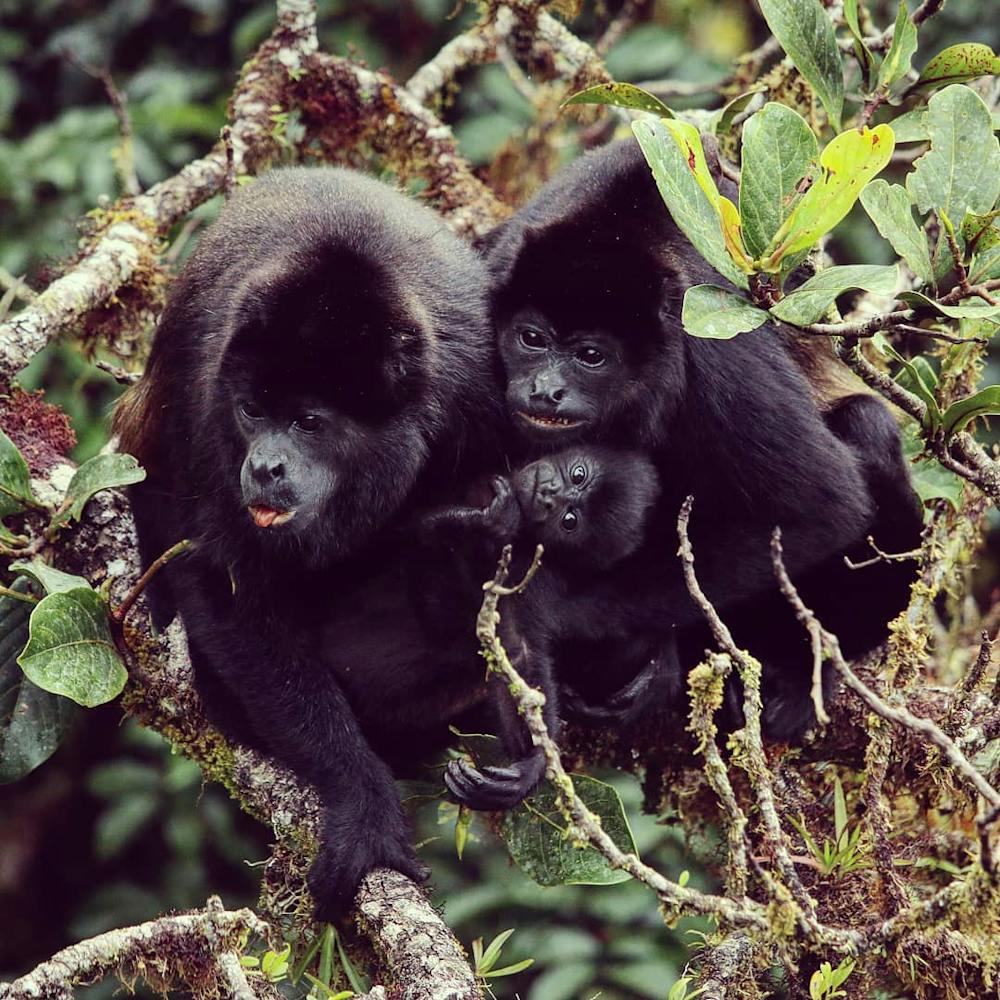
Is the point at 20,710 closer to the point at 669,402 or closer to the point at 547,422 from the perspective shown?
the point at 547,422

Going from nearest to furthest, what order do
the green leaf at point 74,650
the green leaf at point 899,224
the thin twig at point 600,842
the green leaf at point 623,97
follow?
1. the thin twig at point 600,842
2. the green leaf at point 899,224
3. the green leaf at point 74,650
4. the green leaf at point 623,97

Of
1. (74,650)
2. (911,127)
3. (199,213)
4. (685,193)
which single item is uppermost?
(685,193)

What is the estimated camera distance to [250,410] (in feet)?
11.0

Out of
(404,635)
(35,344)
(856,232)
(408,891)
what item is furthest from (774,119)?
(856,232)

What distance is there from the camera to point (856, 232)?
20.0 feet

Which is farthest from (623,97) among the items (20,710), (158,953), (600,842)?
(158,953)

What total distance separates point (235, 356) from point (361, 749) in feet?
3.51

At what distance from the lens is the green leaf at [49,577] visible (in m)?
3.23

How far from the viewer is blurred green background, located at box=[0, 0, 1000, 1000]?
4984 mm

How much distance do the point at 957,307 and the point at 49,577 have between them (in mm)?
2168

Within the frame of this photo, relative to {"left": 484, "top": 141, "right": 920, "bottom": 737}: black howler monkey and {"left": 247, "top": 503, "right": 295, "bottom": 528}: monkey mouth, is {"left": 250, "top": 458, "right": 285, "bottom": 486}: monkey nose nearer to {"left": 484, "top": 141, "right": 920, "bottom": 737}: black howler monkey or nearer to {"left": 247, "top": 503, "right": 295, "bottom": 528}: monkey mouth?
{"left": 247, "top": 503, "right": 295, "bottom": 528}: monkey mouth

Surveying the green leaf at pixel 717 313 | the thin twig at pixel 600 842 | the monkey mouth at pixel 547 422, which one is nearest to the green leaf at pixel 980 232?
A: the green leaf at pixel 717 313

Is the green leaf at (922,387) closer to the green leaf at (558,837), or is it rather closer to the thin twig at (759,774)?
the thin twig at (759,774)

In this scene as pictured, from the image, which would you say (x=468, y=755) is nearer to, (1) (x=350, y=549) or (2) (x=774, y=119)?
(1) (x=350, y=549)
